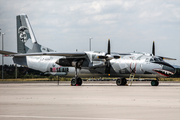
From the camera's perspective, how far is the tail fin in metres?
43.5

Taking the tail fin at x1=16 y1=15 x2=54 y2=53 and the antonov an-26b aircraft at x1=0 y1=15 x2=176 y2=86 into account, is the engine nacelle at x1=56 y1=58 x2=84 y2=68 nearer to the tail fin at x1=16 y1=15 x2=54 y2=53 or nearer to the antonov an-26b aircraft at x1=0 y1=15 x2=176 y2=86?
the antonov an-26b aircraft at x1=0 y1=15 x2=176 y2=86

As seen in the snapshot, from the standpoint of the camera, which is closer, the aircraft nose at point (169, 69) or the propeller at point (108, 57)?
the aircraft nose at point (169, 69)

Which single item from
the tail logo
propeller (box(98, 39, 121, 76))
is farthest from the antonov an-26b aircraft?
the tail logo

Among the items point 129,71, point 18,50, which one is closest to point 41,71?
point 18,50

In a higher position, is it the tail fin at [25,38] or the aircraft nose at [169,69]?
the tail fin at [25,38]

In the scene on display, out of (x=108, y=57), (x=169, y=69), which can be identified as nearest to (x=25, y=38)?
(x=108, y=57)

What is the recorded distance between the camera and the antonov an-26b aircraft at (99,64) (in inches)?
1364

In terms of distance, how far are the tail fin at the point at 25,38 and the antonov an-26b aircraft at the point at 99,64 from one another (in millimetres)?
1884

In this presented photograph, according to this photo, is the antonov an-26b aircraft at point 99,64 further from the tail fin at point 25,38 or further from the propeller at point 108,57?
the tail fin at point 25,38

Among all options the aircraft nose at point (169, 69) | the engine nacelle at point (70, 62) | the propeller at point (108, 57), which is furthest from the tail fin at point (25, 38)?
the aircraft nose at point (169, 69)

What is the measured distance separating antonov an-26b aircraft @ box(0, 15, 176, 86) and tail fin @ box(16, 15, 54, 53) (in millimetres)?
1884

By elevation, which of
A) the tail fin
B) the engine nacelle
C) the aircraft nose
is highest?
the tail fin

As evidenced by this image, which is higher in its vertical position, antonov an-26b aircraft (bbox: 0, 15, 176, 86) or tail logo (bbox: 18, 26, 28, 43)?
tail logo (bbox: 18, 26, 28, 43)

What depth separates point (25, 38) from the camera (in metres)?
44.0
